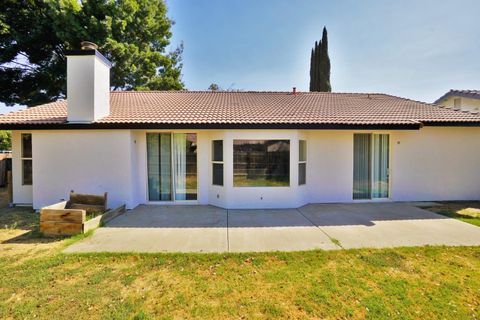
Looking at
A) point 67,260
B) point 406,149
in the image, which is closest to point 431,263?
point 406,149

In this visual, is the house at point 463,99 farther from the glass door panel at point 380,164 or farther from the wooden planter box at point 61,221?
the wooden planter box at point 61,221

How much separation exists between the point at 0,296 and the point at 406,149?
12093 millimetres

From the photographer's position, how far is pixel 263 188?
8609mm

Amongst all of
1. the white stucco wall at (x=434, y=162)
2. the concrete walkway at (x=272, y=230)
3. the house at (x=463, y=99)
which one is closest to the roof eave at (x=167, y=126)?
the concrete walkway at (x=272, y=230)

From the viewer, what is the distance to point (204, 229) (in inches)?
255

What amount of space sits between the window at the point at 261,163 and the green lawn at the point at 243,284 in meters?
3.85

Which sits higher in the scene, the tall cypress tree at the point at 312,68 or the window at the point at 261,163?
the tall cypress tree at the point at 312,68

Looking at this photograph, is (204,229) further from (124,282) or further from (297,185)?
(297,185)

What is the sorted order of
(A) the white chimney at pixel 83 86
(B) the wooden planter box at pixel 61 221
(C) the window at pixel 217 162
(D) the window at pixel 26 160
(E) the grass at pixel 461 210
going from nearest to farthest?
(B) the wooden planter box at pixel 61 221 → (E) the grass at pixel 461 210 → (A) the white chimney at pixel 83 86 → (C) the window at pixel 217 162 → (D) the window at pixel 26 160

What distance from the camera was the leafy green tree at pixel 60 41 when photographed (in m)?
16.7

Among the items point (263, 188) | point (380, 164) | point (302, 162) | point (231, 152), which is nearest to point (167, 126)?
point (231, 152)

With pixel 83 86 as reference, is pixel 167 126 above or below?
below

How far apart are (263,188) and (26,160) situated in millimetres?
9133

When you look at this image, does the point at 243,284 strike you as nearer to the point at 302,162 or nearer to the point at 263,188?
the point at 263,188
